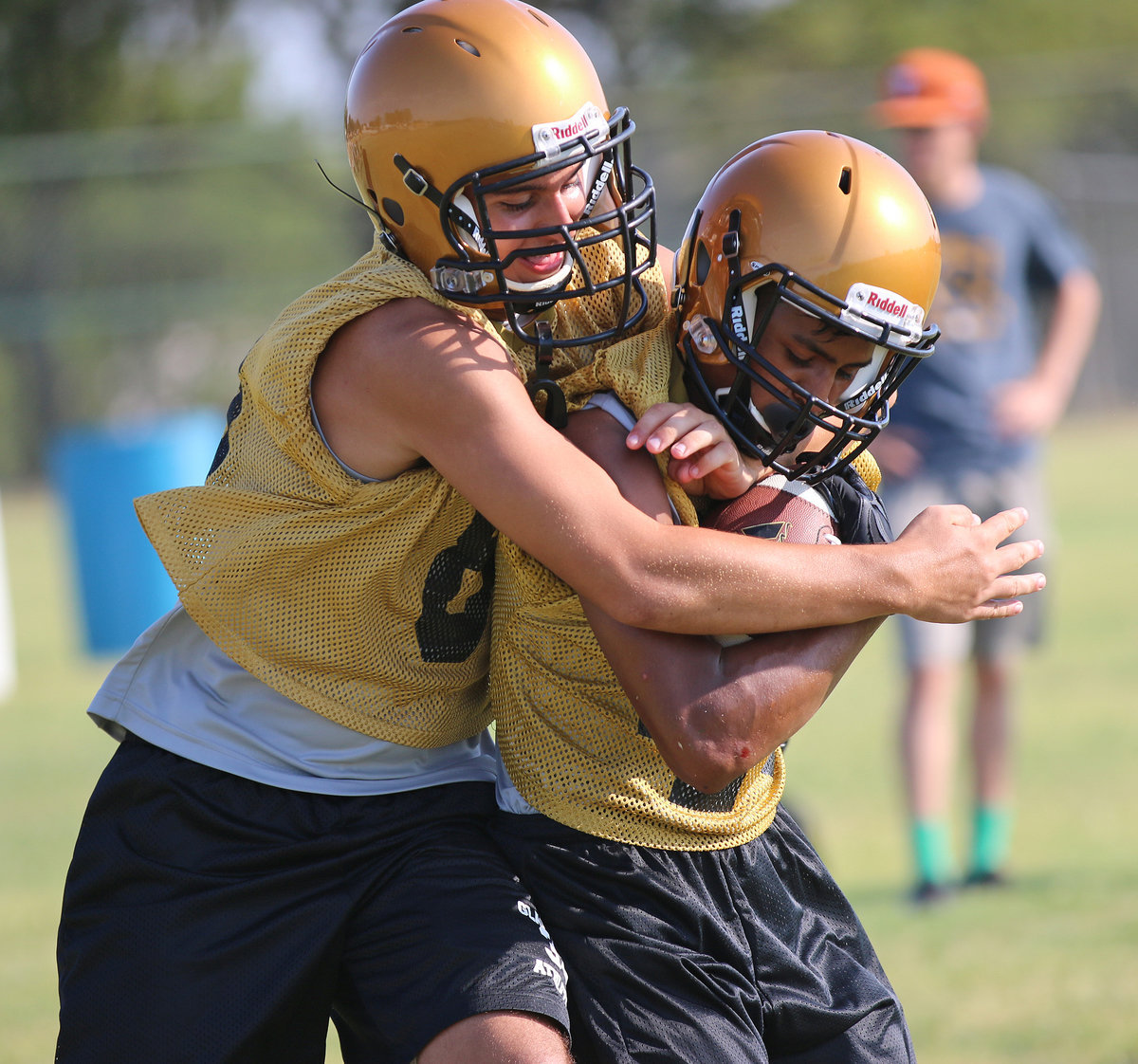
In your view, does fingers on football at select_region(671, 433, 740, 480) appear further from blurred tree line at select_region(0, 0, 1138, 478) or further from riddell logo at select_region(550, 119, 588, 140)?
blurred tree line at select_region(0, 0, 1138, 478)

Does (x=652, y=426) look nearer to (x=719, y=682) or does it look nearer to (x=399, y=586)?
(x=719, y=682)

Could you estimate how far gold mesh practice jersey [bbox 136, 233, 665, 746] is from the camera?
2.49 meters

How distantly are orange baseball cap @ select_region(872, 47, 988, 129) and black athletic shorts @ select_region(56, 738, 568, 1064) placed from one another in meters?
4.26

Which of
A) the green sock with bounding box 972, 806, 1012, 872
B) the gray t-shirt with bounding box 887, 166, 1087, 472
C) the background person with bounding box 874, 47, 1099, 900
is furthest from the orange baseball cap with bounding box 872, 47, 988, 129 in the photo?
the green sock with bounding box 972, 806, 1012, 872

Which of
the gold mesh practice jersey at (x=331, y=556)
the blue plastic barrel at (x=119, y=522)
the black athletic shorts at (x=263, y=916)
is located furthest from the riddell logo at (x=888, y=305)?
the blue plastic barrel at (x=119, y=522)

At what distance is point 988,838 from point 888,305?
3476 millimetres


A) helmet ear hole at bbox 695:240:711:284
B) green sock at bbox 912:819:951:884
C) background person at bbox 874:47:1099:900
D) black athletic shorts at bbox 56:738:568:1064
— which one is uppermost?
helmet ear hole at bbox 695:240:711:284

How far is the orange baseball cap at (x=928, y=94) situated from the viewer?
604 cm

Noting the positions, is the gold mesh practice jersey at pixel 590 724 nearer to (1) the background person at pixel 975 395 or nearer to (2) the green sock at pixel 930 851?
(2) the green sock at pixel 930 851

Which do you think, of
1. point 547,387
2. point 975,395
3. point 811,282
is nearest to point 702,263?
point 811,282

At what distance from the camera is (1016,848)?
→ 579 centimetres

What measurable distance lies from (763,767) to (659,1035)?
53 centimetres

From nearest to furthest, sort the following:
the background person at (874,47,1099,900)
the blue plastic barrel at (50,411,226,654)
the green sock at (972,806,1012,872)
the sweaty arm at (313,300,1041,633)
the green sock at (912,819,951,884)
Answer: the sweaty arm at (313,300,1041,633) < the green sock at (912,819,951,884) < the green sock at (972,806,1012,872) < the background person at (874,47,1099,900) < the blue plastic barrel at (50,411,226,654)

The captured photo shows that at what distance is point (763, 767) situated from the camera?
272 centimetres
